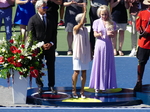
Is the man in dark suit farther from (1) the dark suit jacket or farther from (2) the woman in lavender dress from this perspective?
(2) the woman in lavender dress

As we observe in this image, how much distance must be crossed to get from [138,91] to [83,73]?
4.54 feet

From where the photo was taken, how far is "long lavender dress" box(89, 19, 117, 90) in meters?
11.4

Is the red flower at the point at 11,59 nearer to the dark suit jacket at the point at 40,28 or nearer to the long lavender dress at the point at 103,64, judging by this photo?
the dark suit jacket at the point at 40,28

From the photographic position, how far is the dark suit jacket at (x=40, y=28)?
36.3 ft

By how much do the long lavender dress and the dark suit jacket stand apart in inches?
36.9

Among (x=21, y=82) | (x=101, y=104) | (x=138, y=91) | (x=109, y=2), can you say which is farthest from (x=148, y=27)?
(x=109, y=2)

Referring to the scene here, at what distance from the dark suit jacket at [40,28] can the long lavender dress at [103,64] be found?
938 millimetres

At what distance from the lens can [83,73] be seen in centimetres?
1086

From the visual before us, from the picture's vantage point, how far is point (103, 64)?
11406 mm

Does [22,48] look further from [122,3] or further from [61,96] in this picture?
[122,3]

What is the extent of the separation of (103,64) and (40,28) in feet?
4.99

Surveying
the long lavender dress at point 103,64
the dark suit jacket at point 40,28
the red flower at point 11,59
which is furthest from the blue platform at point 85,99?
the dark suit jacket at point 40,28

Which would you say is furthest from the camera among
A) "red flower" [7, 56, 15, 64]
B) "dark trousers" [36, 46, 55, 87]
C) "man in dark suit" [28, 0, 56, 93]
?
"dark trousers" [36, 46, 55, 87]

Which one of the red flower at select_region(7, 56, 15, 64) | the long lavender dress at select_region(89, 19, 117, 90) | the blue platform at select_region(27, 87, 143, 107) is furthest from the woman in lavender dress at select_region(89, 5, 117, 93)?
the red flower at select_region(7, 56, 15, 64)
